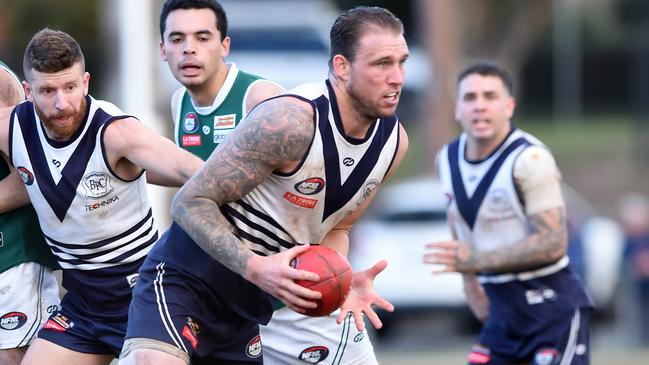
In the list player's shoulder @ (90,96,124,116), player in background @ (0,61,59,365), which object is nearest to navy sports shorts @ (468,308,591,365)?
player in background @ (0,61,59,365)

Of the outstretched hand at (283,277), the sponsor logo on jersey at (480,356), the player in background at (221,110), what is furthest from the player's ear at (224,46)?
the sponsor logo on jersey at (480,356)

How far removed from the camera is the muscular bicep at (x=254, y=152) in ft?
19.5

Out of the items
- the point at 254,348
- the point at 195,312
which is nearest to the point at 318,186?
the point at 195,312

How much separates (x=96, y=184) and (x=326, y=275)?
1468 millimetres

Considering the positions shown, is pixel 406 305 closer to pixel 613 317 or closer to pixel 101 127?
pixel 613 317

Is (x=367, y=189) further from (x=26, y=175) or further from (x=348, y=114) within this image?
(x=26, y=175)

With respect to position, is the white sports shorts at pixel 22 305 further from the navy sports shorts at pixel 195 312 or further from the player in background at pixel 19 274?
the navy sports shorts at pixel 195 312

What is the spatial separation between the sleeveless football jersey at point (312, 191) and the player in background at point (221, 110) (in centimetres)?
106

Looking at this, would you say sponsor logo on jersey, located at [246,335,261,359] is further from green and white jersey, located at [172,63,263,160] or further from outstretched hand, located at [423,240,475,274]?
outstretched hand, located at [423,240,475,274]

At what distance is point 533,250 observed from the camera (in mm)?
8164

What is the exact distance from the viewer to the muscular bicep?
19.5 feet

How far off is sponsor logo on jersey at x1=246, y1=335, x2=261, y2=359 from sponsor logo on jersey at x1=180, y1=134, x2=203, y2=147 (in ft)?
4.34

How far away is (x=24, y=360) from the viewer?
680 cm

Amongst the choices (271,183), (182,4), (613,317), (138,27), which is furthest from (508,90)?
(613,317)
